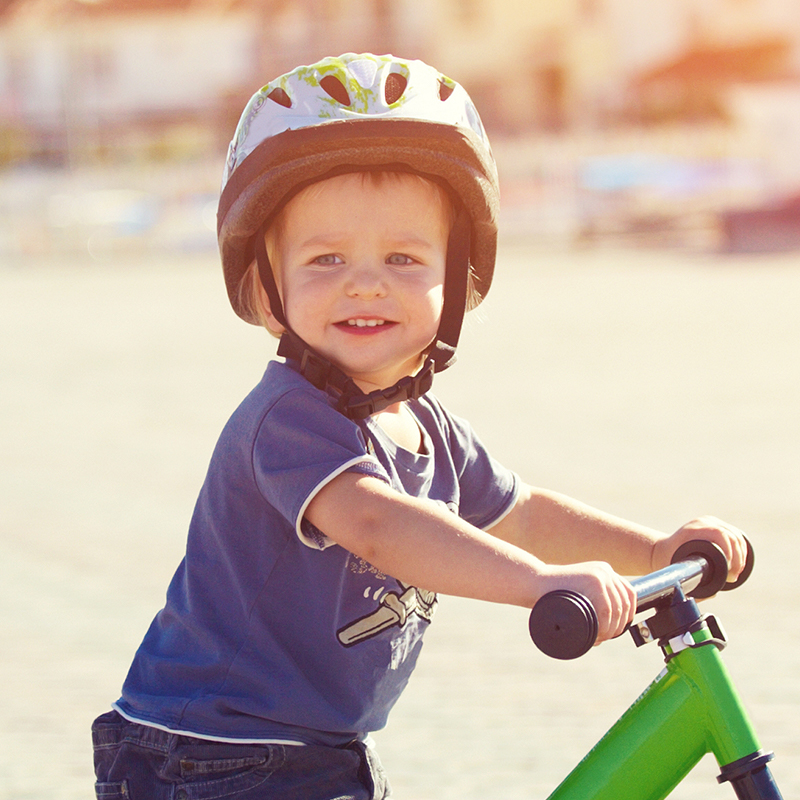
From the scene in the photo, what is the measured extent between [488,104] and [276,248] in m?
51.2

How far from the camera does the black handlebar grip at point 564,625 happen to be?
5.55ft

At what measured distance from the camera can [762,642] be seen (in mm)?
4582

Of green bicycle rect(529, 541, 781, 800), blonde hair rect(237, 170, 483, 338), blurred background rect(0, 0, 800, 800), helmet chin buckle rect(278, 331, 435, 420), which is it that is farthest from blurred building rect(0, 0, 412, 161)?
green bicycle rect(529, 541, 781, 800)

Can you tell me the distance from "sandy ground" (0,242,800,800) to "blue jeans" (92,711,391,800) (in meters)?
0.93

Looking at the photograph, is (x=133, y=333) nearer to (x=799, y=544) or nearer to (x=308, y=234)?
(x=799, y=544)

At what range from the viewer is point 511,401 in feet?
31.2

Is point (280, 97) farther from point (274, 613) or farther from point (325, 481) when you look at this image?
point (274, 613)

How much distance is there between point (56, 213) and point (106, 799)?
29158 millimetres

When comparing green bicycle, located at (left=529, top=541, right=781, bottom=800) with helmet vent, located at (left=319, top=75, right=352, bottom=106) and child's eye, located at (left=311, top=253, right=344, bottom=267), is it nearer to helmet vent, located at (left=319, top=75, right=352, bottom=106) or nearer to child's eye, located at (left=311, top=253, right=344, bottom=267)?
child's eye, located at (left=311, top=253, right=344, bottom=267)

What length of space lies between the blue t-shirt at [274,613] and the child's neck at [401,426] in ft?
0.21

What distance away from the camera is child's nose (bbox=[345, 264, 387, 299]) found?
2.25m

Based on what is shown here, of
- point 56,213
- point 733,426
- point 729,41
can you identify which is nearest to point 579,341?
point 733,426

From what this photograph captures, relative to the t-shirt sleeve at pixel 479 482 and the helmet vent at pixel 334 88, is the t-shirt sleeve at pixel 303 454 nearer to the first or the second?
the t-shirt sleeve at pixel 479 482

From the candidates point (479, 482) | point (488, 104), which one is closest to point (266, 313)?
point (479, 482)
